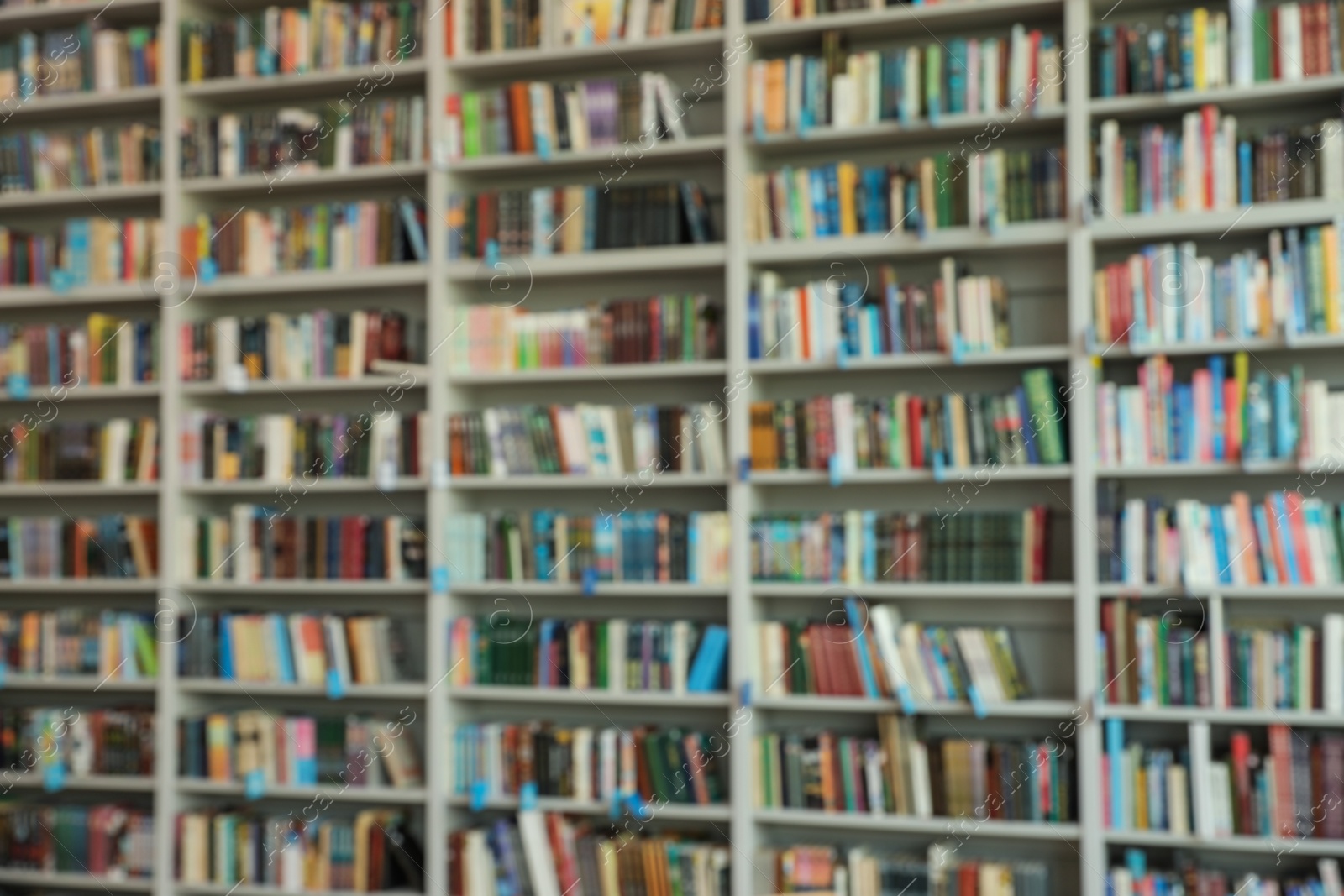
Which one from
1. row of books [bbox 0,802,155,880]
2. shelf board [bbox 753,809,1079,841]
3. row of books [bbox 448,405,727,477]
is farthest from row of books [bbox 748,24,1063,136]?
row of books [bbox 0,802,155,880]

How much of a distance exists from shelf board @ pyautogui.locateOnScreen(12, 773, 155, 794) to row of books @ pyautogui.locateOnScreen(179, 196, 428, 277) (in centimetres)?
153

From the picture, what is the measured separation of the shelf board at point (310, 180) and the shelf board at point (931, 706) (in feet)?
5.95

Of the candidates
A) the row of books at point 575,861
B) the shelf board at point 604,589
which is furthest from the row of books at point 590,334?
the row of books at point 575,861

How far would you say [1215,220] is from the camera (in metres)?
3.28

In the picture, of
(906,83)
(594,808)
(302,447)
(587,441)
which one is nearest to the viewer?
(906,83)

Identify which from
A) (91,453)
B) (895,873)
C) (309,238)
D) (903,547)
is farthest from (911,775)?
(91,453)

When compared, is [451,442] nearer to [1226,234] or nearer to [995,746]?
[995,746]

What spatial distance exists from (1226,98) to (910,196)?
31.5 inches

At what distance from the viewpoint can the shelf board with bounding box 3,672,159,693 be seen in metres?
3.99

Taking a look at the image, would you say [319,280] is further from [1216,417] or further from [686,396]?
[1216,417]

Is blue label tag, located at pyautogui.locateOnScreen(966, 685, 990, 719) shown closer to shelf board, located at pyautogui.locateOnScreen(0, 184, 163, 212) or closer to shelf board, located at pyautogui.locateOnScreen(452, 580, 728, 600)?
shelf board, located at pyautogui.locateOnScreen(452, 580, 728, 600)

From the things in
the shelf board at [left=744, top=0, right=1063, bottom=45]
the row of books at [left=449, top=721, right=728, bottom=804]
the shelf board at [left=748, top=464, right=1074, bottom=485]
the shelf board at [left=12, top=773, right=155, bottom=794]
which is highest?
the shelf board at [left=744, top=0, right=1063, bottom=45]

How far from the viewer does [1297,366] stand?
3.31 metres

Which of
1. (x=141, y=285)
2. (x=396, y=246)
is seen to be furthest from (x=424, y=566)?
(x=141, y=285)
